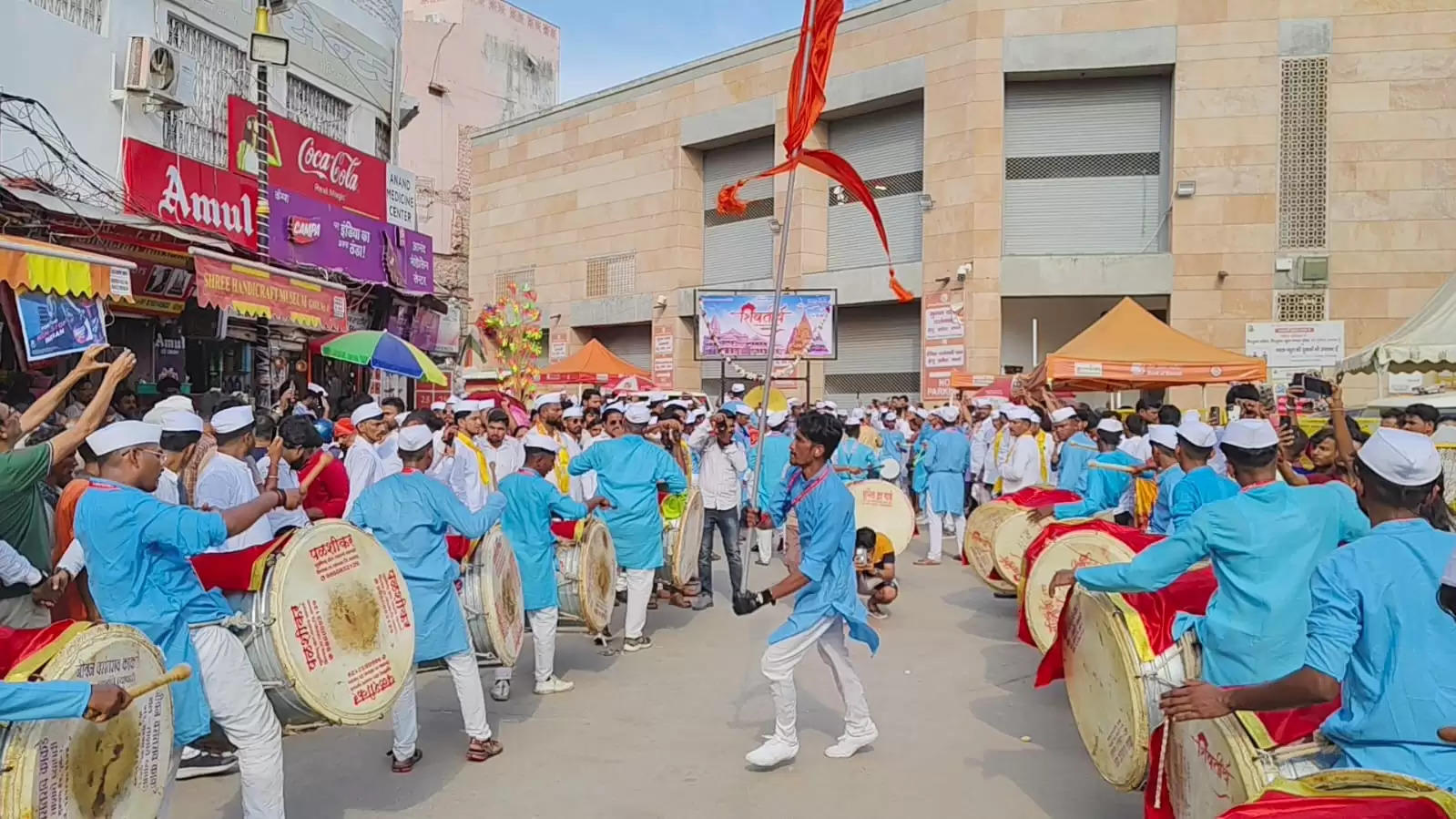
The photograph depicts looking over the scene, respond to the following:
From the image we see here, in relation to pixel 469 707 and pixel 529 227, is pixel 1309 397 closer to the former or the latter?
pixel 469 707

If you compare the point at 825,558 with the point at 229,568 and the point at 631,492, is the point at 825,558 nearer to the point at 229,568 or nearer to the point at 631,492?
the point at 229,568

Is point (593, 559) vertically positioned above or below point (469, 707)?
above

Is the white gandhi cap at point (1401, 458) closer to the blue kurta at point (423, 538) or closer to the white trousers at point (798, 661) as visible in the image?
the white trousers at point (798, 661)

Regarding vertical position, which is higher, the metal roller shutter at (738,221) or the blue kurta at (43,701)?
the metal roller shutter at (738,221)

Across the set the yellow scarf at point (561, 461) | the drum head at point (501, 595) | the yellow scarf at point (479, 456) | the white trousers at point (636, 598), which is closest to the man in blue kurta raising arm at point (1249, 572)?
the drum head at point (501, 595)

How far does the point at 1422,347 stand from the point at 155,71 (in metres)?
14.9

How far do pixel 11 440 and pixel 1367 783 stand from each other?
212 inches

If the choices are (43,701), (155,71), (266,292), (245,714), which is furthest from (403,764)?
(155,71)

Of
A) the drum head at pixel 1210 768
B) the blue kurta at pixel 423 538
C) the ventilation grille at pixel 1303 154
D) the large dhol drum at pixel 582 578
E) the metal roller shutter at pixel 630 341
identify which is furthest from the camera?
the metal roller shutter at pixel 630 341

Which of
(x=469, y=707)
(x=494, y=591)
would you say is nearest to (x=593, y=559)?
(x=494, y=591)

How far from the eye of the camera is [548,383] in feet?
74.6

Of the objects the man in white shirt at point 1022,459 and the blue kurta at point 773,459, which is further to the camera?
the blue kurta at point 773,459

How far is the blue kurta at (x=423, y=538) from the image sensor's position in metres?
5.14

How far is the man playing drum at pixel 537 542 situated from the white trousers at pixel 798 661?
191 cm
